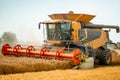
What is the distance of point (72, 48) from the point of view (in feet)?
55.9

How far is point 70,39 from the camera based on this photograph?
17.8 m

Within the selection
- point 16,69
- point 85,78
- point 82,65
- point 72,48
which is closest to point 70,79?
point 85,78

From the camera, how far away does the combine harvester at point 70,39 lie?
1725cm

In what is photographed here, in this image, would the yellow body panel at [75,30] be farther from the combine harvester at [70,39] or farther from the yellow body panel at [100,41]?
the yellow body panel at [100,41]

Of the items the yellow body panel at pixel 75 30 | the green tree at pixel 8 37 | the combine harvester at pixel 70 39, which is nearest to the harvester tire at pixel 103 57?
the combine harvester at pixel 70 39

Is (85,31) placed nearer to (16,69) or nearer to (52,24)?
(52,24)

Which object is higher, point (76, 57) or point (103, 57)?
point (76, 57)

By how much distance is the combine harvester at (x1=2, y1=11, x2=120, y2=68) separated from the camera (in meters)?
17.2

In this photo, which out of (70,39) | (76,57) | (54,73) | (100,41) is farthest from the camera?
(100,41)

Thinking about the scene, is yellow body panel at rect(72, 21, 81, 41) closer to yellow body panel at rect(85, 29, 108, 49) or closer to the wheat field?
yellow body panel at rect(85, 29, 108, 49)

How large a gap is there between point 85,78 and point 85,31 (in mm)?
7054

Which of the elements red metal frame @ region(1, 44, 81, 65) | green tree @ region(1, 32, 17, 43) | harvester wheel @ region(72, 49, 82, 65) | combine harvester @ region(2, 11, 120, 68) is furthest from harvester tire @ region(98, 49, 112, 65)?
green tree @ region(1, 32, 17, 43)

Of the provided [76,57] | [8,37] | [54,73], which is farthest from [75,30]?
[8,37]

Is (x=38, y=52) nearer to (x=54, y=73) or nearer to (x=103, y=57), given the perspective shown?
(x=54, y=73)
